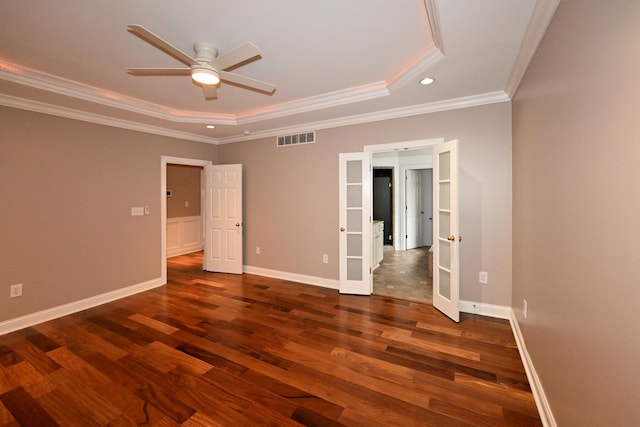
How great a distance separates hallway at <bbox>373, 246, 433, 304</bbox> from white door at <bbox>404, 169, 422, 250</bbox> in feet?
2.44

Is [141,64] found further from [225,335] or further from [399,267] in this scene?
[399,267]

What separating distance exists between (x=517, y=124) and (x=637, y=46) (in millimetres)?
2124

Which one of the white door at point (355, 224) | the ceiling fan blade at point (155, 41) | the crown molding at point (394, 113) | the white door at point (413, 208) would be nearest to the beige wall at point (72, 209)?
the crown molding at point (394, 113)

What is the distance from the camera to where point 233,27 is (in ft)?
6.88

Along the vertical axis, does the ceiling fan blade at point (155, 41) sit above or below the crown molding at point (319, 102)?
below

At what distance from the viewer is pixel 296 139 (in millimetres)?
4582

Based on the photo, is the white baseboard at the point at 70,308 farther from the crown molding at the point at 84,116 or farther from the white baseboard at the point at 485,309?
the white baseboard at the point at 485,309

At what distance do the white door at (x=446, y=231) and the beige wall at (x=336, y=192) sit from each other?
25 cm

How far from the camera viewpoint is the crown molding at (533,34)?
5.50ft

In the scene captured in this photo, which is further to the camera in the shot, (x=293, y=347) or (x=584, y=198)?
(x=293, y=347)

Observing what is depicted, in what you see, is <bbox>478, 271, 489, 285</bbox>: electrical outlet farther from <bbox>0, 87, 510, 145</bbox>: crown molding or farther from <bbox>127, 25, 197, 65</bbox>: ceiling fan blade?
<bbox>127, 25, 197, 65</bbox>: ceiling fan blade

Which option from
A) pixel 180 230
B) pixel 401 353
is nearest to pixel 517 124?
pixel 401 353

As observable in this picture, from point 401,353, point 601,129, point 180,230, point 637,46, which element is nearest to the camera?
point 637,46

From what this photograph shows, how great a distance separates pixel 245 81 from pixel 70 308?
3697 millimetres
